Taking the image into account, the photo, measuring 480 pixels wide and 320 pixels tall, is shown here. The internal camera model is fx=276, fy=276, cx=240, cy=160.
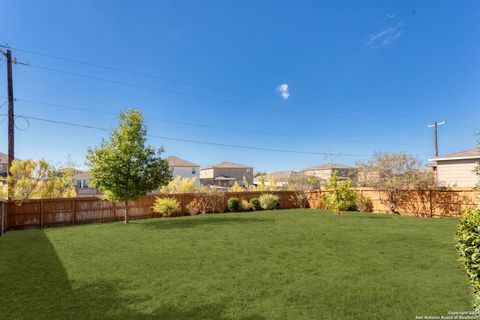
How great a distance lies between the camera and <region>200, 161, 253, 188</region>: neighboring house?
50.0 m

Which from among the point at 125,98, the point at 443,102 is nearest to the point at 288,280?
the point at 125,98

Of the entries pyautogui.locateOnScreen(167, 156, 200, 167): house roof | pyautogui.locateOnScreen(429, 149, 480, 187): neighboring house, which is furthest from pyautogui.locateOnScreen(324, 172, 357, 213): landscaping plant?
pyautogui.locateOnScreen(167, 156, 200, 167): house roof

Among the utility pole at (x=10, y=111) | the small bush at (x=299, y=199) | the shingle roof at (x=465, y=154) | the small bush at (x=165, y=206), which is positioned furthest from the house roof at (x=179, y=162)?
the shingle roof at (x=465, y=154)

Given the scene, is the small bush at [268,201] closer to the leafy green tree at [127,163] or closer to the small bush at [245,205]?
the small bush at [245,205]

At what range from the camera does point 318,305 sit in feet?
13.4

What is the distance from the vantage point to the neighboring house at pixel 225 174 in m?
50.0

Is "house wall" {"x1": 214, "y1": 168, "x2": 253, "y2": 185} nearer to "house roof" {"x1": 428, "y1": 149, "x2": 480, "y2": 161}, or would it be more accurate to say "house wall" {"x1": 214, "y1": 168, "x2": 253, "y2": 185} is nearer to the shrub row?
the shrub row

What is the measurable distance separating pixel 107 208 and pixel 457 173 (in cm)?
2244

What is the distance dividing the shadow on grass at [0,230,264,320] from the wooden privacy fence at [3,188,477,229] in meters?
9.17

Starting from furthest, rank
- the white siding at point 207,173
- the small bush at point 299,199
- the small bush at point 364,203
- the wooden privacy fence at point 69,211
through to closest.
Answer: the white siding at point 207,173
the small bush at point 299,199
the small bush at point 364,203
the wooden privacy fence at point 69,211

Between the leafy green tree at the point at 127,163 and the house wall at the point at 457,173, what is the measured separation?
1815 cm

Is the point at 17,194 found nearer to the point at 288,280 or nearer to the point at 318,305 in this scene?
the point at 288,280

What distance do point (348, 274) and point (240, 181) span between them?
46.2 meters

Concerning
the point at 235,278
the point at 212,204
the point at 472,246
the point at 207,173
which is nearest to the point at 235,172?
the point at 207,173
